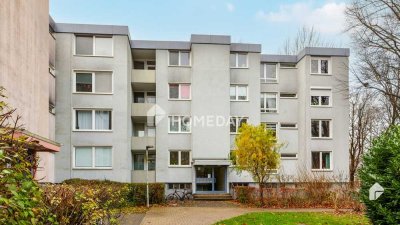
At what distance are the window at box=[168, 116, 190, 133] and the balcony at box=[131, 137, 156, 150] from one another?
164 centimetres

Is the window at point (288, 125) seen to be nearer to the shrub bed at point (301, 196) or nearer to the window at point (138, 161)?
the shrub bed at point (301, 196)

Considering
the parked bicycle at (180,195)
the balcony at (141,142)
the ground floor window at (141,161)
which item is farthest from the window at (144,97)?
the parked bicycle at (180,195)

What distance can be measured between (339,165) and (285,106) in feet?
20.3

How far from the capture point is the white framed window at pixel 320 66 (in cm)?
3030

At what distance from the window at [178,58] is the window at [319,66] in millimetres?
9969

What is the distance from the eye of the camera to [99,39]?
2695 centimetres

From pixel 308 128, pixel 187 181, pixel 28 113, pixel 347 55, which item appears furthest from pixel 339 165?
pixel 28 113

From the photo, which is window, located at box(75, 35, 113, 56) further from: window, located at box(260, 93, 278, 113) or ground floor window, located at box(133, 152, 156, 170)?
window, located at box(260, 93, 278, 113)

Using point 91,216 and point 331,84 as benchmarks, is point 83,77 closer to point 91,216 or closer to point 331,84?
point 331,84

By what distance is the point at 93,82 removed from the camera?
88.3ft

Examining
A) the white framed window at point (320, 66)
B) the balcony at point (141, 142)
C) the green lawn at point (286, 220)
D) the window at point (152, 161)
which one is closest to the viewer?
the green lawn at point (286, 220)

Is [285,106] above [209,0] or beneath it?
beneath

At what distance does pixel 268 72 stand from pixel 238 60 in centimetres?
300

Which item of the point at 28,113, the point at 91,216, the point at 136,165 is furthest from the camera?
the point at 136,165
